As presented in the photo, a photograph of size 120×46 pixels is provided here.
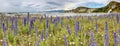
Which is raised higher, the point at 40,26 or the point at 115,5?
the point at 40,26

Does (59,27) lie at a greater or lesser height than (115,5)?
greater

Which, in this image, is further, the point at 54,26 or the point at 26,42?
the point at 54,26

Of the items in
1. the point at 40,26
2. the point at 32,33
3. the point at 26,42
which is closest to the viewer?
A: the point at 26,42

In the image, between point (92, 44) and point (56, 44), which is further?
point (56, 44)

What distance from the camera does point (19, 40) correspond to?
21.6ft

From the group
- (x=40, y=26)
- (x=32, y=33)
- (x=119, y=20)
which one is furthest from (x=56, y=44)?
(x=119, y=20)

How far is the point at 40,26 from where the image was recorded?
9.21 metres

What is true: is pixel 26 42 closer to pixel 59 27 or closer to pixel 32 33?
pixel 32 33

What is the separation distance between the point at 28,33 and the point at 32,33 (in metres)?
0.36

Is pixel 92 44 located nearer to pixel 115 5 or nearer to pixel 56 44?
pixel 56 44

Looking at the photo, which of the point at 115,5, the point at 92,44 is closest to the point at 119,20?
the point at 92,44

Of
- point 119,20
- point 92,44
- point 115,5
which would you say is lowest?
point 115,5

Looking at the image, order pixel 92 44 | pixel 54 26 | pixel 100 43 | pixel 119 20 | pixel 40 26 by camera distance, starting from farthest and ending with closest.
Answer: pixel 119 20 < pixel 40 26 < pixel 54 26 < pixel 100 43 < pixel 92 44

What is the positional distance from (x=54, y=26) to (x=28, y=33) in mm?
987
